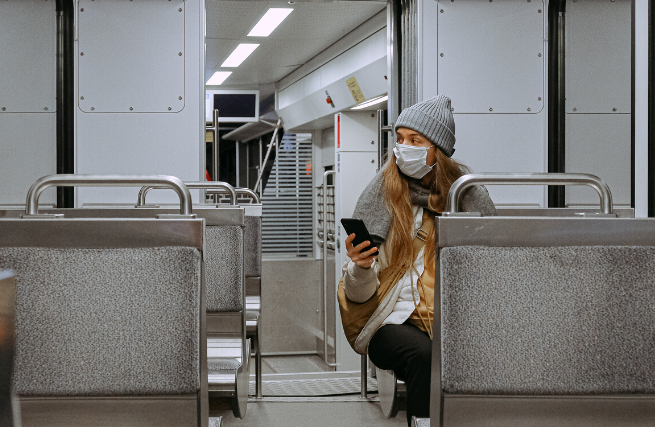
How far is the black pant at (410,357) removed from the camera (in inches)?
81.5

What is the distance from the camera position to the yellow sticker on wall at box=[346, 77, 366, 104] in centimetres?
643

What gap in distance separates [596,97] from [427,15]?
1.18 metres

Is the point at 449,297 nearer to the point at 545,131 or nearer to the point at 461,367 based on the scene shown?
the point at 461,367

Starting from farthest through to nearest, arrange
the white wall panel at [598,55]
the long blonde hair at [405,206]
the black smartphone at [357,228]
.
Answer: the white wall panel at [598,55] → the long blonde hair at [405,206] → the black smartphone at [357,228]

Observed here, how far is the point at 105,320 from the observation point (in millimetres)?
1441

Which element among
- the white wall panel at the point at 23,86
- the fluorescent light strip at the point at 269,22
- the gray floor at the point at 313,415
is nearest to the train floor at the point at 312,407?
the gray floor at the point at 313,415

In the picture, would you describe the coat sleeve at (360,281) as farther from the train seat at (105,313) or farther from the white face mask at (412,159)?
the train seat at (105,313)

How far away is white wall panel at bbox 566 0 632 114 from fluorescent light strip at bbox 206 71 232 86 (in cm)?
606

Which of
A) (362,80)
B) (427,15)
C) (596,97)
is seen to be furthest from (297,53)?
(596,97)

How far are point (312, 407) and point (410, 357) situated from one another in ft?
5.70

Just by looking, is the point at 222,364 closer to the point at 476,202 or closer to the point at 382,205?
the point at 382,205

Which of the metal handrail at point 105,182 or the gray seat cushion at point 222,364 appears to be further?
the gray seat cushion at point 222,364

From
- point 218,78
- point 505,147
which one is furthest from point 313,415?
point 218,78

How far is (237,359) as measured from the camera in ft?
9.31
